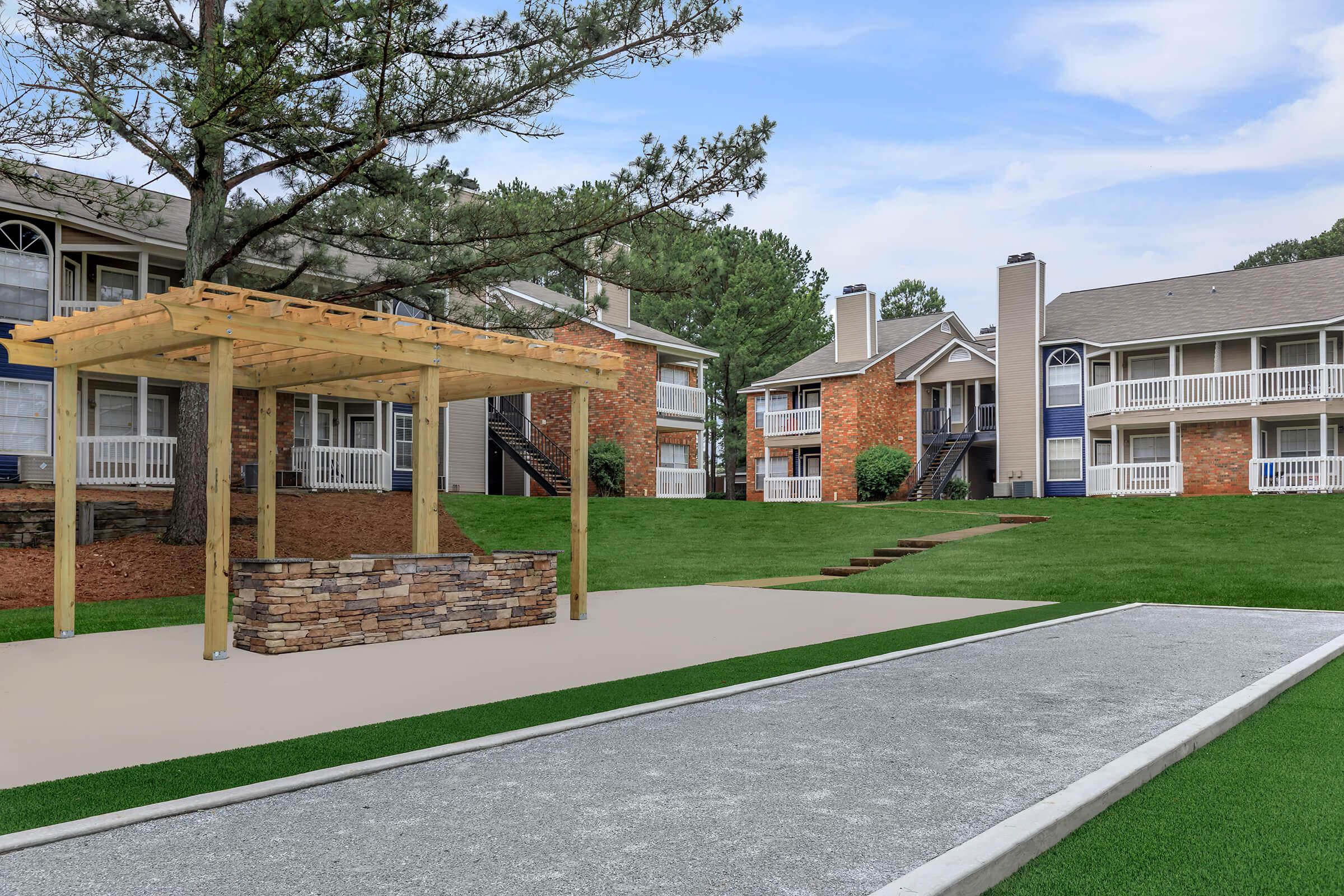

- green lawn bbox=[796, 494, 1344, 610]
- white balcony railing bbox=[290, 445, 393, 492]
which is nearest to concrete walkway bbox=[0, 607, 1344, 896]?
green lawn bbox=[796, 494, 1344, 610]

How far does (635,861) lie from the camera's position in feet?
12.0

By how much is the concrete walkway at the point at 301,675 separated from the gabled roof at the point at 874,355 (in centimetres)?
2344

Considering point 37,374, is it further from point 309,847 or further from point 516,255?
point 309,847

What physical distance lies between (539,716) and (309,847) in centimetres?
257

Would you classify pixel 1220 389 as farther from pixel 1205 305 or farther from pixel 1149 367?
pixel 1205 305

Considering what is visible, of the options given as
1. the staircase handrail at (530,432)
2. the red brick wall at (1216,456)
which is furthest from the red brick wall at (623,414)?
the red brick wall at (1216,456)

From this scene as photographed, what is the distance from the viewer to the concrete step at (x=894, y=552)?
1945cm

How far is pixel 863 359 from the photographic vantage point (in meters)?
36.1

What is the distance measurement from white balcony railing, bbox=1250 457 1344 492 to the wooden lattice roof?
2267 cm

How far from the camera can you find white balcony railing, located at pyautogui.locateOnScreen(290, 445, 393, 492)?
23.5 meters

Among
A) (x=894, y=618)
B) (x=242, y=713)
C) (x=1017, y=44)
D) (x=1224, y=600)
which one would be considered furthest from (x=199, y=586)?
(x=1017, y=44)

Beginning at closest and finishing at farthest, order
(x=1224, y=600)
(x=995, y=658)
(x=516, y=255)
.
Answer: (x=995, y=658), (x=1224, y=600), (x=516, y=255)

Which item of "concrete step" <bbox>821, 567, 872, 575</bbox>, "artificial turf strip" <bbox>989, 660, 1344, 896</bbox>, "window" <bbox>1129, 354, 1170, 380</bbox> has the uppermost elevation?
"window" <bbox>1129, 354, 1170, 380</bbox>

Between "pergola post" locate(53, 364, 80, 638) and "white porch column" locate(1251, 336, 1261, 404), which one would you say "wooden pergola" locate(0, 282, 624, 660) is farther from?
"white porch column" locate(1251, 336, 1261, 404)
